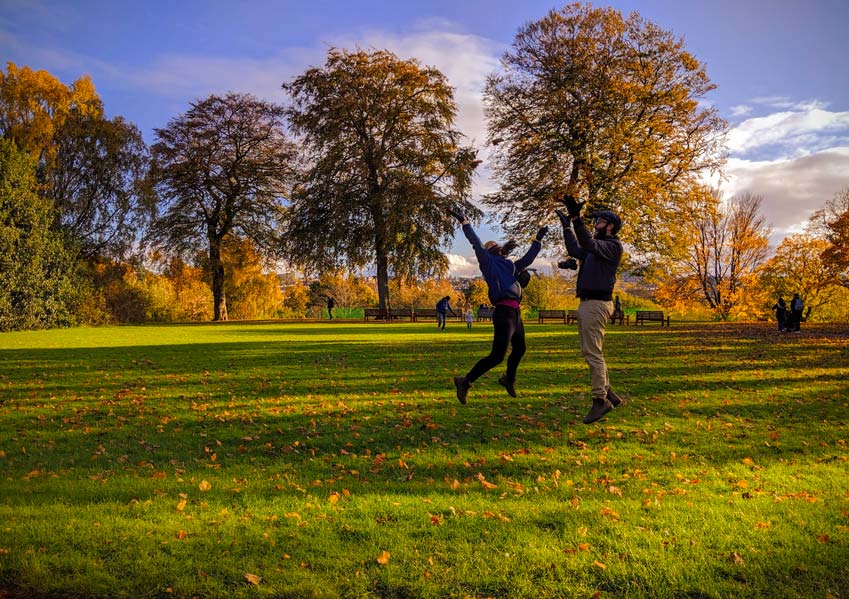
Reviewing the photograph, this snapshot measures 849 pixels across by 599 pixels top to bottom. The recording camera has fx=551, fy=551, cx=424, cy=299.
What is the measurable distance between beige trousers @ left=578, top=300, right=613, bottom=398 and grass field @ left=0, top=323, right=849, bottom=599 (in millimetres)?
860

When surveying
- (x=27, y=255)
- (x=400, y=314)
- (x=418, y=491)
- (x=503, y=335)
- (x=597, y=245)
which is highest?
(x=27, y=255)

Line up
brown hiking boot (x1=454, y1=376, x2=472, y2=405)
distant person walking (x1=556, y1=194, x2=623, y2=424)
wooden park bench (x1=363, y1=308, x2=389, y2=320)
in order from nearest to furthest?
1. distant person walking (x1=556, y1=194, x2=623, y2=424)
2. brown hiking boot (x1=454, y1=376, x2=472, y2=405)
3. wooden park bench (x1=363, y1=308, x2=389, y2=320)

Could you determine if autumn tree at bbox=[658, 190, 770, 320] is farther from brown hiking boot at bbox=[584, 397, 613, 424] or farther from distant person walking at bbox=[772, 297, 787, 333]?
brown hiking boot at bbox=[584, 397, 613, 424]

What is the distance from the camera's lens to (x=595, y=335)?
6398 mm

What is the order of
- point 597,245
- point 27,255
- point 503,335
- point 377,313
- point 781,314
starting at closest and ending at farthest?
point 597,245 → point 503,335 → point 781,314 → point 27,255 → point 377,313

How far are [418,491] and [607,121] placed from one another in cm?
2856

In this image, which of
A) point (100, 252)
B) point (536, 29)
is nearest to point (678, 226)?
point (536, 29)

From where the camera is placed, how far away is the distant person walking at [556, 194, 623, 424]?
20.5 feet

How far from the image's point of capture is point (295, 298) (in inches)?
2968

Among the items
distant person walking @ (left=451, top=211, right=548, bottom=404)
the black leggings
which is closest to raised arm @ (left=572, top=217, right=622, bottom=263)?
distant person walking @ (left=451, top=211, right=548, bottom=404)

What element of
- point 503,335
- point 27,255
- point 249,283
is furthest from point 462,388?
point 249,283

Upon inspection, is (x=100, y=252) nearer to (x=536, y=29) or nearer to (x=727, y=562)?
(x=536, y=29)

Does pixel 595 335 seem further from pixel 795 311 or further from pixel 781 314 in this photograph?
pixel 781 314

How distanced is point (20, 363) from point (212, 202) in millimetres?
31685
